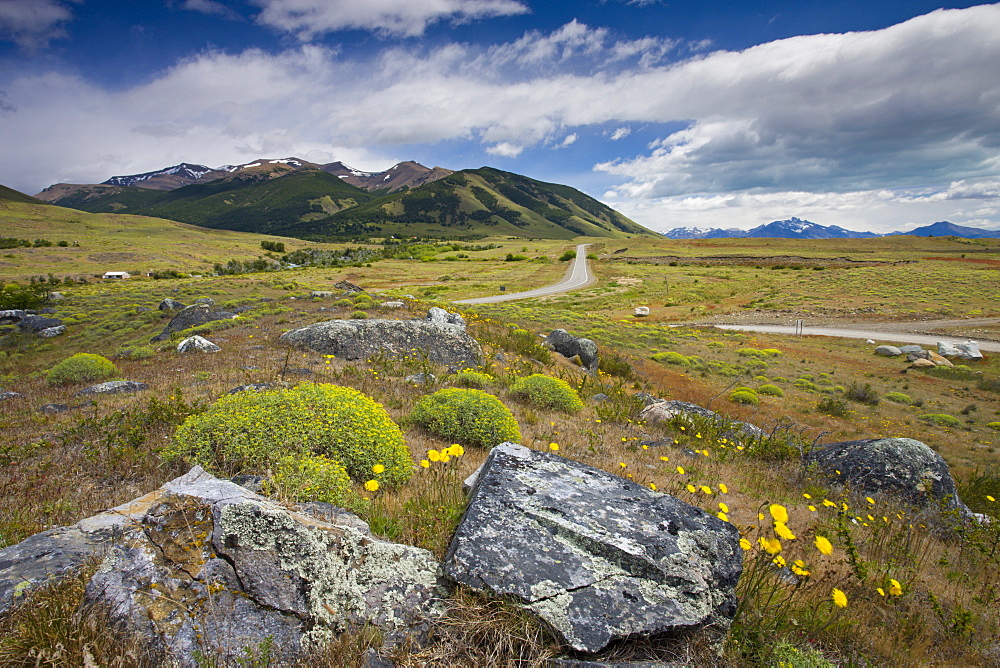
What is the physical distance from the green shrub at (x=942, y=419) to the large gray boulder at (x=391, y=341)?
18.5 m

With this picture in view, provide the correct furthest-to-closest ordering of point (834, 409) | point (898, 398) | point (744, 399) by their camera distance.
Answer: point (898, 398) < point (744, 399) < point (834, 409)

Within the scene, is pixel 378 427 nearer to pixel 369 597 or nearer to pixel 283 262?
pixel 369 597

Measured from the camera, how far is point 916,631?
3.22m

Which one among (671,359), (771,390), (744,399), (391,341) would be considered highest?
(391,341)

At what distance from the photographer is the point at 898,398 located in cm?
1884

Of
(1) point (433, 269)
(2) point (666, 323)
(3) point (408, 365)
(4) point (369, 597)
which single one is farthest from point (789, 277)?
(4) point (369, 597)

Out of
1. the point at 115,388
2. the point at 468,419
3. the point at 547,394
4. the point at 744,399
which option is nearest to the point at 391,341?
the point at 547,394

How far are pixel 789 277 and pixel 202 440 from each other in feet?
262

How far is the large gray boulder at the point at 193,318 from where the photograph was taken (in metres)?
17.1

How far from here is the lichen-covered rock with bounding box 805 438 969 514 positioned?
6586 millimetres

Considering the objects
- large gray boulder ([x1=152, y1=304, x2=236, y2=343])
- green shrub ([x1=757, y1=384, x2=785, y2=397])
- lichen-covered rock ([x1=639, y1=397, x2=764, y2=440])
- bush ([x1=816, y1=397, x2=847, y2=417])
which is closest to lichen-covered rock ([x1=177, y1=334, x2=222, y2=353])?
large gray boulder ([x1=152, y1=304, x2=236, y2=343])

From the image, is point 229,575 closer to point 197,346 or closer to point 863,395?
point 197,346

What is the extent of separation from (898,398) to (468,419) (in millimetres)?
23245

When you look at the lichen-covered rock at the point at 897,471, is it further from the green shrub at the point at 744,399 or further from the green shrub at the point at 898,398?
the green shrub at the point at 898,398
